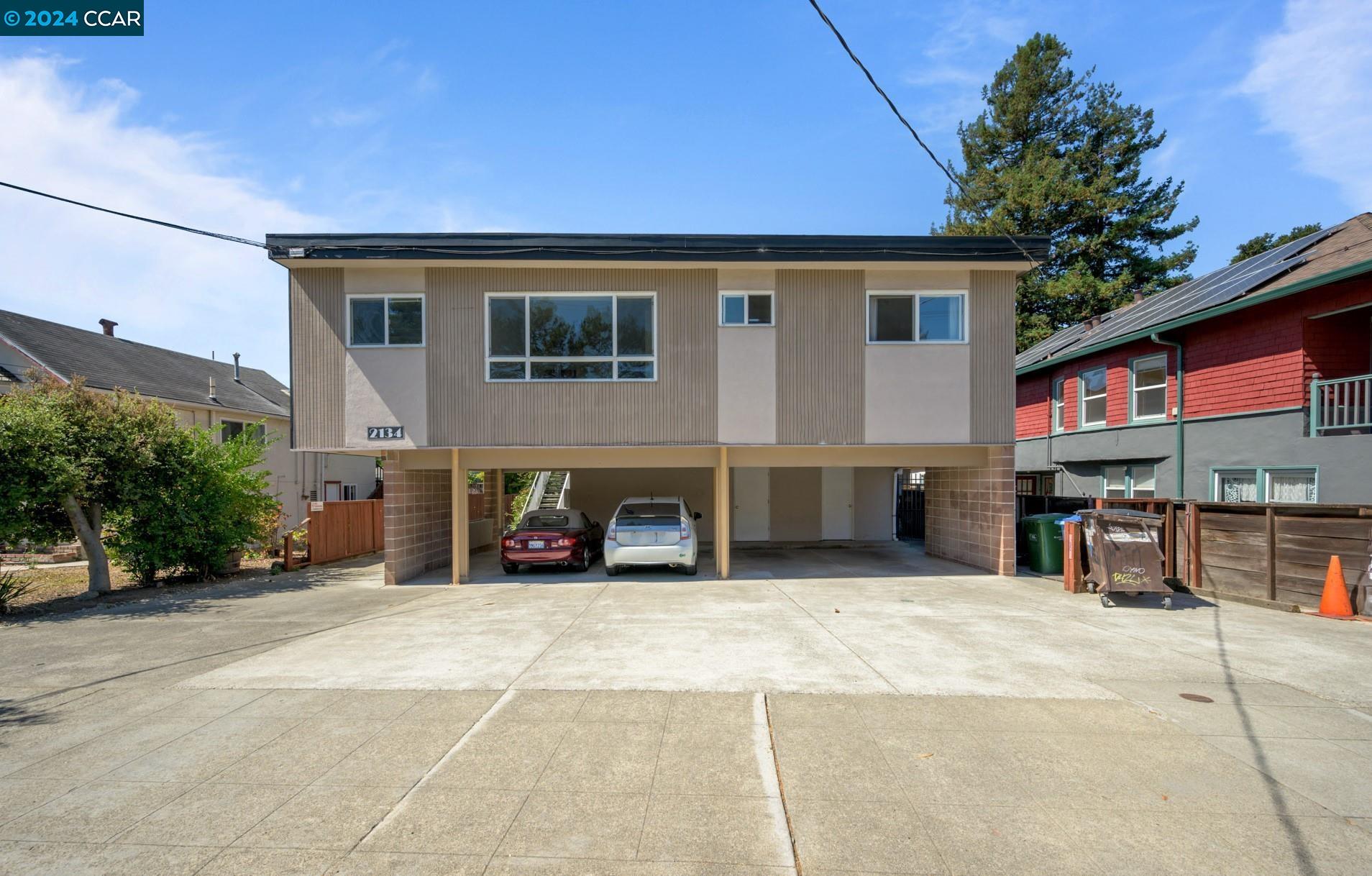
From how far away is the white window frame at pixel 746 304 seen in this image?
40.1 ft

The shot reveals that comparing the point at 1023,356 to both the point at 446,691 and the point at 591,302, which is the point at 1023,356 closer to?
the point at 591,302

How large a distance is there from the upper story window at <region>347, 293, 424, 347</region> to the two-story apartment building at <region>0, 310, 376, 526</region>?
6.54 metres

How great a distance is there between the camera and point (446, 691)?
5758 millimetres

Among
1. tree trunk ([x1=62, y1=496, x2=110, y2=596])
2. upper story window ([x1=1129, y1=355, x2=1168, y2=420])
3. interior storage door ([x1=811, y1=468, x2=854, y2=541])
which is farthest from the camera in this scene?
interior storage door ([x1=811, y1=468, x2=854, y2=541])

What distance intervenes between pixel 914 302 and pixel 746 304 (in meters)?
3.04

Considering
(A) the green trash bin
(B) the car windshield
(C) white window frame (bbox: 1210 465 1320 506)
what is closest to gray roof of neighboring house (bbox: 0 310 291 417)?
(B) the car windshield

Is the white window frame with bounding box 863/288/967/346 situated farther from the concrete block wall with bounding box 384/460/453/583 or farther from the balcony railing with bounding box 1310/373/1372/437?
the concrete block wall with bounding box 384/460/453/583

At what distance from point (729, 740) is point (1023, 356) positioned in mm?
20923

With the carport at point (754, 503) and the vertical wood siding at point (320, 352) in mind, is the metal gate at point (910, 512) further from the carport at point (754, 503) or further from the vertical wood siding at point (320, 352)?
the vertical wood siding at point (320, 352)

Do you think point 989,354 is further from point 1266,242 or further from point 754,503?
point 1266,242

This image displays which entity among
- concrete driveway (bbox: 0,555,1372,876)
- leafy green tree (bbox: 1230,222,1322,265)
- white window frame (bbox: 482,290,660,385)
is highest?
leafy green tree (bbox: 1230,222,1322,265)

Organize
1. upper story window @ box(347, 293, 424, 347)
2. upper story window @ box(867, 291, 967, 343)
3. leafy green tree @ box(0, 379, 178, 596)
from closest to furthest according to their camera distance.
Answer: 1. leafy green tree @ box(0, 379, 178, 596)
2. upper story window @ box(347, 293, 424, 347)
3. upper story window @ box(867, 291, 967, 343)

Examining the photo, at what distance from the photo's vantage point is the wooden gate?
15.0 metres

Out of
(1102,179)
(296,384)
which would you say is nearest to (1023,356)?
(1102,179)
